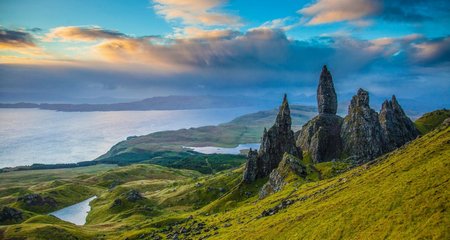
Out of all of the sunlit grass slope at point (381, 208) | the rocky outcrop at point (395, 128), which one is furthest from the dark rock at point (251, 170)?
the sunlit grass slope at point (381, 208)

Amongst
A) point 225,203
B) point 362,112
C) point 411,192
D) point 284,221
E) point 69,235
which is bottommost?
point 69,235

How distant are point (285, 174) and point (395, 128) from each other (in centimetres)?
8398

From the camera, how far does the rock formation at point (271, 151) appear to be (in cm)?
17775

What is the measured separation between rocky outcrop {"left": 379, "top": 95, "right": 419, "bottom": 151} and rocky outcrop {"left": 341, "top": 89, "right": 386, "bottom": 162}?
25.3 feet

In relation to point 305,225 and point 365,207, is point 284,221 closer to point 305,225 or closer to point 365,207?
point 305,225

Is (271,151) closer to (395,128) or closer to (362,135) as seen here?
(362,135)

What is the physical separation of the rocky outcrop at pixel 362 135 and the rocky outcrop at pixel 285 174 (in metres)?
32.7

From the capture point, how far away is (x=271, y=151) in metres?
182

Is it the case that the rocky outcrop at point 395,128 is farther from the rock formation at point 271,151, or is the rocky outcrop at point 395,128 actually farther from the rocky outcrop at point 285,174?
the rocky outcrop at point 285,174

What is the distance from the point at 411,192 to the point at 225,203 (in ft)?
362

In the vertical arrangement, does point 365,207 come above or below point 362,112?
below

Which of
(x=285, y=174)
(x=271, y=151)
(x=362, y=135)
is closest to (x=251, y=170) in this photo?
(x=271, y=151)

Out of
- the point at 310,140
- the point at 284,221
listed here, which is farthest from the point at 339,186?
the point at 310,140

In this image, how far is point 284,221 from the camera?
254 feet
